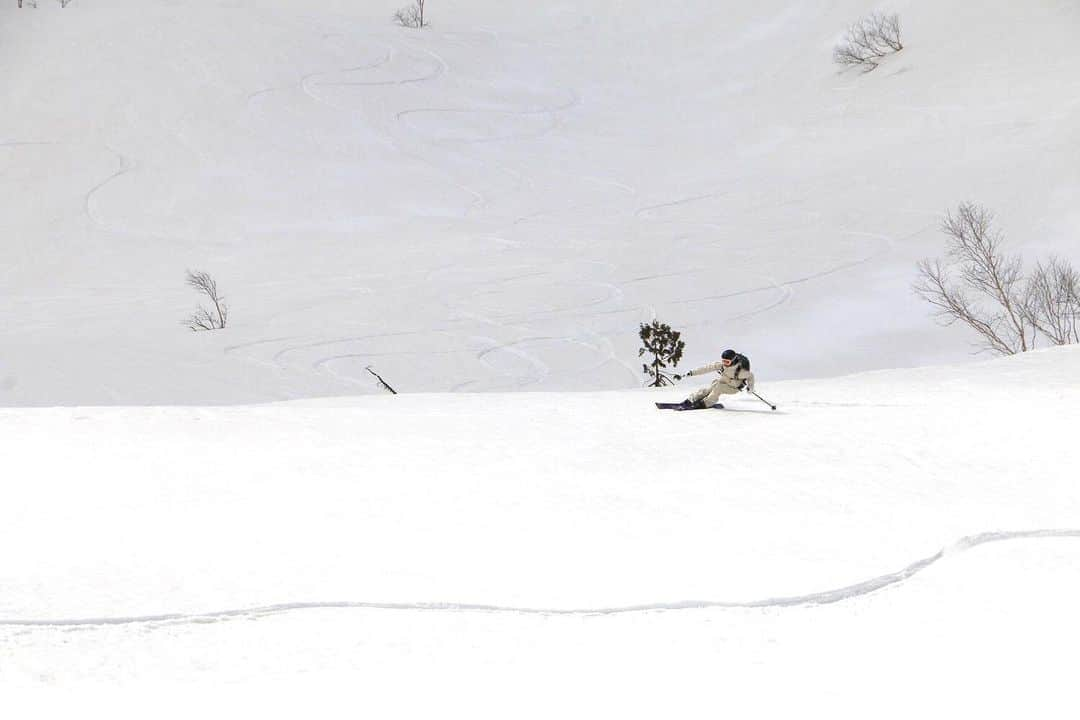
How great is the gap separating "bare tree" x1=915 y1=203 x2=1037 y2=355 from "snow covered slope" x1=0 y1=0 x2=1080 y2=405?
47 cm

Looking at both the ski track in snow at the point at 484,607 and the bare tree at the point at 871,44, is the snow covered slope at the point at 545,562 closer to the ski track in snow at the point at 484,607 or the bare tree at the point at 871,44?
the ski track in snow at the point at 484,607

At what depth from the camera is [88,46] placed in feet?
143

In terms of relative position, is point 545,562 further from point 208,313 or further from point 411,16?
point 411,16

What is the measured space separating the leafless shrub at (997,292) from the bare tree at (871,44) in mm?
18007

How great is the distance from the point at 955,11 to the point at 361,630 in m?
43.0

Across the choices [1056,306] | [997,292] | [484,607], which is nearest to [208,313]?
[997,292]

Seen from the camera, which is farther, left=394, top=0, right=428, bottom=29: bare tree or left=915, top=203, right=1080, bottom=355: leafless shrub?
left=394, top=0, right=428, bottom=29: bare tree

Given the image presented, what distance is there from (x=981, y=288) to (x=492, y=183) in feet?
53.5

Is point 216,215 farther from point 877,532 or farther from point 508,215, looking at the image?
point 877,532

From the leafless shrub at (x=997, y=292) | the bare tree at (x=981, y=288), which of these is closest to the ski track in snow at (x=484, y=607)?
the leafless shrub at (x=997, y=292)

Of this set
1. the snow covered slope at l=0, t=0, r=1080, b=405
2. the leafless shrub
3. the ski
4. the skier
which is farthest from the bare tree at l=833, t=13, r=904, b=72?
the skier

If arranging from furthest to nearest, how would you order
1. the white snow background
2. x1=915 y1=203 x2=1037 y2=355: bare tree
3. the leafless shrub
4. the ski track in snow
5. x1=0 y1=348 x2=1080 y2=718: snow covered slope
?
x1=915 y1=203 x2=1037 y2=355: bare tree → the leafless shrub → the ski track in snow → the white snow background → x1=0 y1=348 x2=1080 y2=718: snow covered slope

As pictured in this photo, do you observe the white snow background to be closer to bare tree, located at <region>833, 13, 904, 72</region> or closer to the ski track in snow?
the ski track in snow

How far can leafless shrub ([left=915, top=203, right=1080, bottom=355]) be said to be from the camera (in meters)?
23.9
